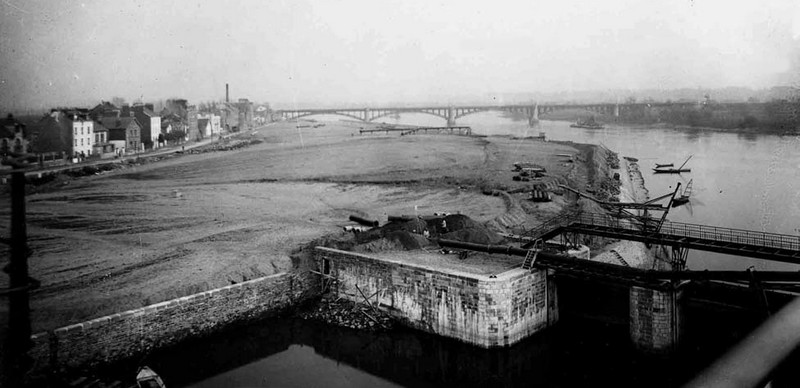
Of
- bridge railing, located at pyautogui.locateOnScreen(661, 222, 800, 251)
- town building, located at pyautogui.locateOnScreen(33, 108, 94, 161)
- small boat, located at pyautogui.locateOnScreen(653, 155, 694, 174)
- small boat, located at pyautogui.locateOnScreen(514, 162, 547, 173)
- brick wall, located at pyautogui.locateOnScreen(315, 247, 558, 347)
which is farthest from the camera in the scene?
small boat, located at pyautogui.locateOnScreen(653, 155, 694, 174)

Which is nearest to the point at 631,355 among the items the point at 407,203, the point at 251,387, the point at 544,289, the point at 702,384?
the point at 544,289

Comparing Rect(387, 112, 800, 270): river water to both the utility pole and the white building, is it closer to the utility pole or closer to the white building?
the utility pole

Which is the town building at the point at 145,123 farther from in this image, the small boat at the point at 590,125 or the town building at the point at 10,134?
the small boat at the point at 590,125

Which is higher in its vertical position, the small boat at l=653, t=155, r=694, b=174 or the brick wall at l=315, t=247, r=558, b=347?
the small boat at l=653, t=155, r=694, b=174

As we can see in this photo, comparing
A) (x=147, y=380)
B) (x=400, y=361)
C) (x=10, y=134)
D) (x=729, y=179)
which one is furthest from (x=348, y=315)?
(x=729, y=179)

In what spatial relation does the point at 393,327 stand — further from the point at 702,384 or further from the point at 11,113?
the point at 702,384

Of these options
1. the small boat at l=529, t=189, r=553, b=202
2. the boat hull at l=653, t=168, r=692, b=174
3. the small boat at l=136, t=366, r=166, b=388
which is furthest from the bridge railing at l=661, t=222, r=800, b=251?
the boat hull at l=653, t=168, r=692, b=174
